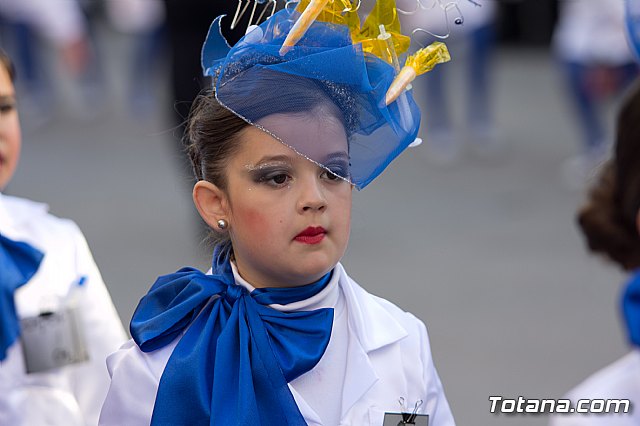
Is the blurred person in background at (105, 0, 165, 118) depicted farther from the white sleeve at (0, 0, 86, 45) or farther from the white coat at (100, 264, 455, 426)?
the white coat at (100, 264, 455, 426)

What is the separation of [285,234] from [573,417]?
33.2 inches

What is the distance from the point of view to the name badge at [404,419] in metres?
2.45

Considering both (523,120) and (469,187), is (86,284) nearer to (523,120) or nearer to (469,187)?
(469,187)

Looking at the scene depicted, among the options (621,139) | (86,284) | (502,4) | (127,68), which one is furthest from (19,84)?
(621,139)

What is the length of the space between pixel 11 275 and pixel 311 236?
3.46 ft

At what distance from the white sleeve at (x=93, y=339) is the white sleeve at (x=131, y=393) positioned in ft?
2.10

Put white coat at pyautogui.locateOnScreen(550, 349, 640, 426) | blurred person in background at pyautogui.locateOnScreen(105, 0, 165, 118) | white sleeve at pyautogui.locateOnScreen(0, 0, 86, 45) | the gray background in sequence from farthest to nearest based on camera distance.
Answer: blurred person in background at pyautogui.locateOnScreen(105, 0, 165, 118) < white sleeve at pyautogui.locateOnScreen(0, 0, 86, 45) < the gray background < white coat at pyautogui.locateOnScreen(550, 349, 640, 426)

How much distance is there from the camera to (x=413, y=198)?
8.77m

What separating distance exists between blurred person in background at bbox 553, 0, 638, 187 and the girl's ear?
616 cm

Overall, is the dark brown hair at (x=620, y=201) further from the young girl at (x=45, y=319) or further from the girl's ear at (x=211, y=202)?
the young girl at (x=45, y=319)

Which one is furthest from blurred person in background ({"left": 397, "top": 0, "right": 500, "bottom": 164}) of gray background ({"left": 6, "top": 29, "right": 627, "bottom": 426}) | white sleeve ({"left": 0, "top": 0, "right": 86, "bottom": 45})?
white sleeve ({"left": 0, "top": 0, "right": 86, "bottom": 45})

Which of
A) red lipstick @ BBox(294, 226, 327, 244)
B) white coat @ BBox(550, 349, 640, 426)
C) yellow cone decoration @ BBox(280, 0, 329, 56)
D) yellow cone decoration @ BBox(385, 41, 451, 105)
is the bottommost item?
white coat @ BBox(550, 349, 640, 426)

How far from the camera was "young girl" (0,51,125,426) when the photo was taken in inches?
120

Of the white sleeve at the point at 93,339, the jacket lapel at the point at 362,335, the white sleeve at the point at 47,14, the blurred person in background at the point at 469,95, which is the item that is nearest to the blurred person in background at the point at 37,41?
the white sleeve at the point at 47,14
